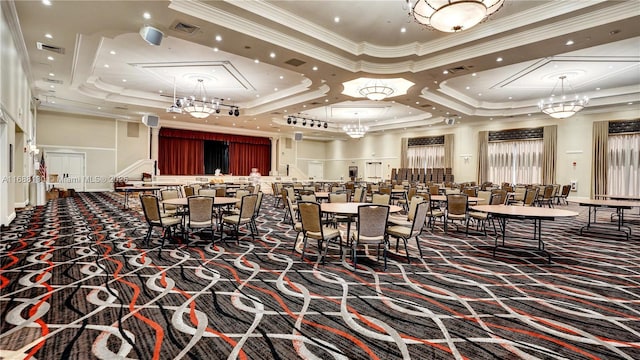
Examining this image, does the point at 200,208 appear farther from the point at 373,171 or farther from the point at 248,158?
the point at 373,171

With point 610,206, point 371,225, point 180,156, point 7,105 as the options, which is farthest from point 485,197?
point 180,156

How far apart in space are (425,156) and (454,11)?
53.1 feet

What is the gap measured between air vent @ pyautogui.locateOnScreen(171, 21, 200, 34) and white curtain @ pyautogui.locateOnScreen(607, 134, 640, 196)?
16.6m

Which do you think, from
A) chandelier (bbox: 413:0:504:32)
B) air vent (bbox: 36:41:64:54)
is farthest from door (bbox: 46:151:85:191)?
chandelier (bbox: 413:0:504:32)

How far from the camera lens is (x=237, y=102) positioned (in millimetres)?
14828

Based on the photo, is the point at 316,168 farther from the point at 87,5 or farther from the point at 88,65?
the point at 87,5

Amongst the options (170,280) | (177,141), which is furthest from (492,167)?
(177,141)

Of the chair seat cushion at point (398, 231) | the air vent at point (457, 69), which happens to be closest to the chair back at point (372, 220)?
the chair seat cushion at point (398, 231)

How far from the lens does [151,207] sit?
528cm

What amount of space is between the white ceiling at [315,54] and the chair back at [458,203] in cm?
339

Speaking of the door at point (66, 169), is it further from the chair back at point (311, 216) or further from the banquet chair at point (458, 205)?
the banquet chair at point (458, 205)

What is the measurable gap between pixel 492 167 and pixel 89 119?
21.1 meters

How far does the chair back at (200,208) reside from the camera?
522cm

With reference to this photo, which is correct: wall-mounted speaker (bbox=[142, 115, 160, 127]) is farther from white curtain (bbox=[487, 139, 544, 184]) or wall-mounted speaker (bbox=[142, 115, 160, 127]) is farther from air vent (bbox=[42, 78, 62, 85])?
white curtain (bbox=[487, 139, 544, 184])
